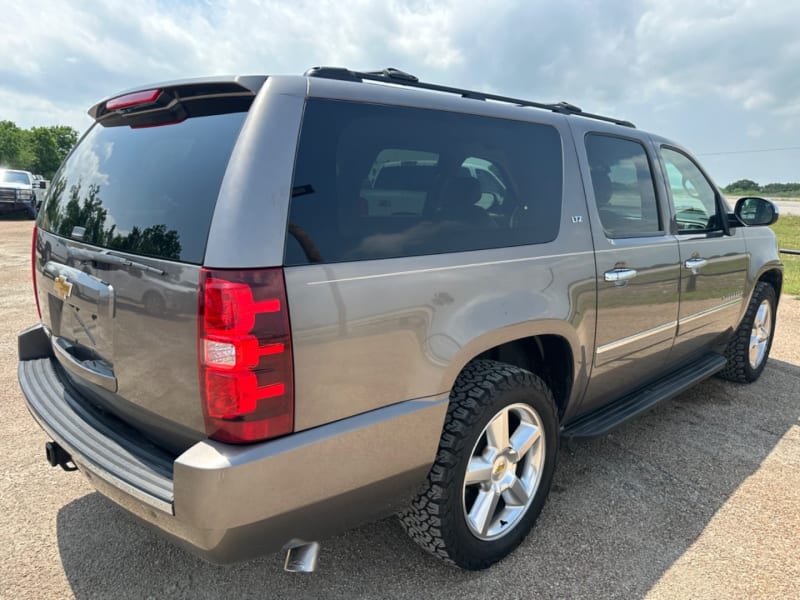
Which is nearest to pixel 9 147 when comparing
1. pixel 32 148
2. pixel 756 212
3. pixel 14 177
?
pixel 32 148

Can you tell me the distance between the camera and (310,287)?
5.39 ft

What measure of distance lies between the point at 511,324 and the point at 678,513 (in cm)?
142

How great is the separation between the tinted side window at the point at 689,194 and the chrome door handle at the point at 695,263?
0.63ft

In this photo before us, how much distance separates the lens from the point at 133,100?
6.81 ft

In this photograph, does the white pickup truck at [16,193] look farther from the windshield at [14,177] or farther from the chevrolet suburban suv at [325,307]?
the chevrolet suburban suv at [325,307]

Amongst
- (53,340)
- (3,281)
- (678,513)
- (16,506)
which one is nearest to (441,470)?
(678,513)

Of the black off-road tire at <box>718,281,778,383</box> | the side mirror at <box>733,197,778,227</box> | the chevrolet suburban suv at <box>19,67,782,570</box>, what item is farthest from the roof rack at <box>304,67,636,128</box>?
the black off-road tire at <box>718,281,778,383</box>

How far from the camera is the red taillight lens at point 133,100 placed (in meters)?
2.00

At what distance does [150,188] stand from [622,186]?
2.38 meters

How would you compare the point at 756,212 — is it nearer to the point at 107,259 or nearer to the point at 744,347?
the point at 744,347

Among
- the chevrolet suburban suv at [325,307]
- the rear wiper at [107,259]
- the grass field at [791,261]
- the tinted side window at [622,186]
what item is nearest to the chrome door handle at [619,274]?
the chevrolet suburban suv at [325,307]

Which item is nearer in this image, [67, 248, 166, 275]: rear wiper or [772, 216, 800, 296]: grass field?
[67, 248, 166, 275]: rear wiper

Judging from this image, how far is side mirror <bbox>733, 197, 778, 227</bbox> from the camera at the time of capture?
399 centimetres

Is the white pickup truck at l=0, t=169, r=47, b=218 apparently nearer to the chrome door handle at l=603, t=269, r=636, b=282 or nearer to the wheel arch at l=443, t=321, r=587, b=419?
the wheel arch at l=443, t=321, r=587, b=419
